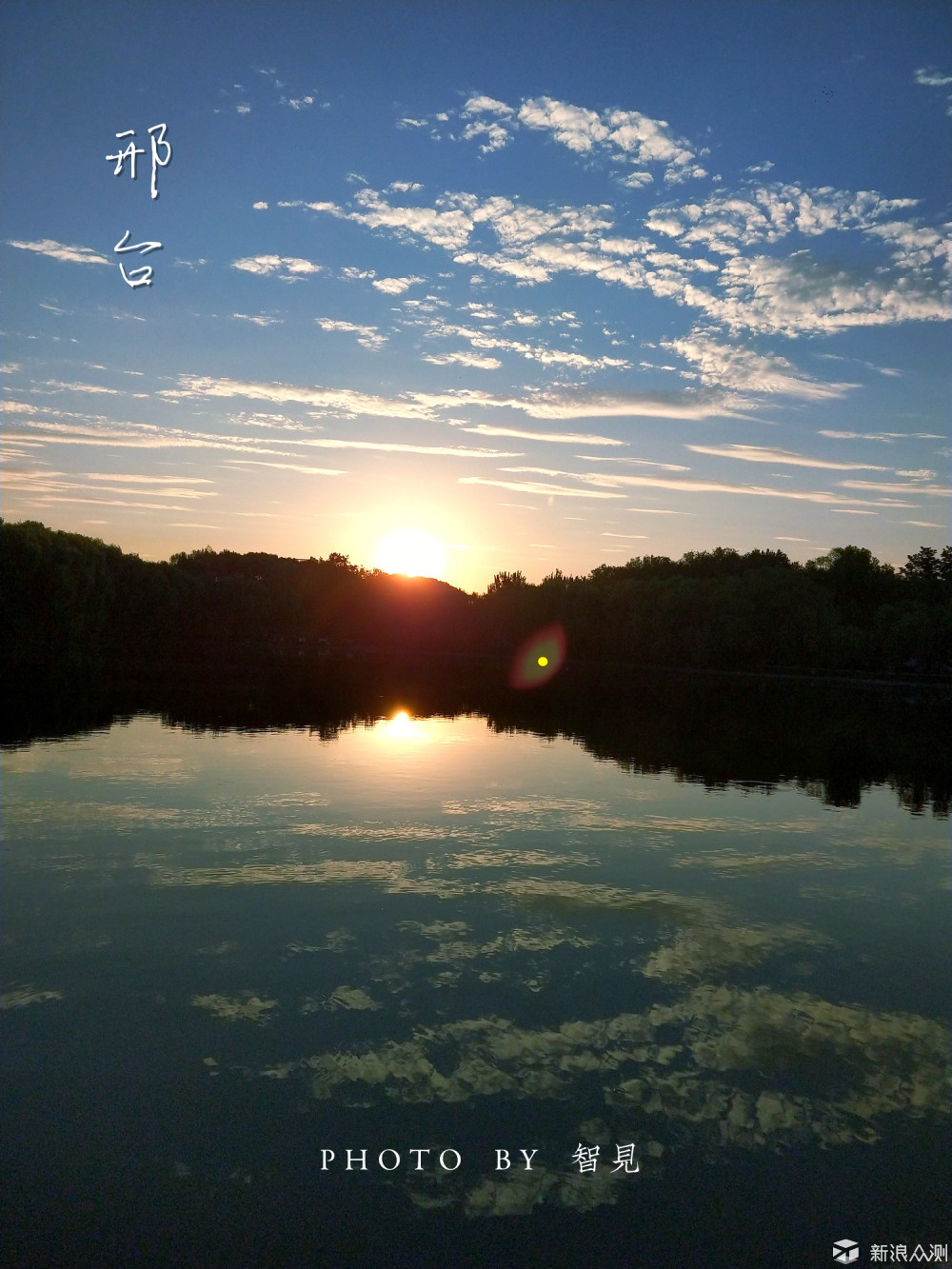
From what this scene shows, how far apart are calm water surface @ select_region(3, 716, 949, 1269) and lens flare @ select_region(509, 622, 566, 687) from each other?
9709 centimetres

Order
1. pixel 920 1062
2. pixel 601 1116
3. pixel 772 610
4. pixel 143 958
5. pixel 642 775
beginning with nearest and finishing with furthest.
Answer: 1. pixel 601 1116
2. pixel 920 1062
3. pixel 143 958
4. pixel 642 775
5. pixel 772 610

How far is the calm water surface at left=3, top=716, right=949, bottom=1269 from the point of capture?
754 cm

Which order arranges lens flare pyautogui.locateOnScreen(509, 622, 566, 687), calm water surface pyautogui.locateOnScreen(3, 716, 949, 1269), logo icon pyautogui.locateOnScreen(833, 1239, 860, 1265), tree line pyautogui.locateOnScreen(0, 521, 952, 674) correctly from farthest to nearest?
lens flare pyautogui.locateOnScreen(509, 622, 566, 687)
tree line pyautogui.locateOnScreen(0, 521, 952, 674)
calm water surface pyautogui.locateOnScreen(3, 716, 949, 1269)
logo icon pyautogui.locateOnScreen(833, 1239, 860, 1265)

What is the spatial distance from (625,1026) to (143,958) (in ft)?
21.4

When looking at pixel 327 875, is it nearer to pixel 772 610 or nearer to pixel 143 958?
pixel 143 958

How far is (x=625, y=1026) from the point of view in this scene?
1081cm

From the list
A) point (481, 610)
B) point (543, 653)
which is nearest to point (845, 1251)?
point (543, 653)

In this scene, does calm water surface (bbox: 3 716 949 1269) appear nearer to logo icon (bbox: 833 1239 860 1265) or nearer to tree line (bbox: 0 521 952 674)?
logo icon (bbox: 833 1239 860 1265)

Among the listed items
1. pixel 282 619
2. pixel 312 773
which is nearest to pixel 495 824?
pixel 312 773

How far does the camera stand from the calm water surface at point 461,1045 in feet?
24.7

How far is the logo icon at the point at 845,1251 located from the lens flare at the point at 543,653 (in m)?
107

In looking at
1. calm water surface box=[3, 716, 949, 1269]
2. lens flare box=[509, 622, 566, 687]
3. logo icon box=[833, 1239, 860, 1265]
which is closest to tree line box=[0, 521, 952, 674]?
lens flare box=[509, 622, 566, 687]

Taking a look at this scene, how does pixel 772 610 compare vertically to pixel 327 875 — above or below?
above

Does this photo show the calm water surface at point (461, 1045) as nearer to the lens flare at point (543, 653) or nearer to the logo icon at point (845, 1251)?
the logo icon at point (845, 1251)
